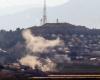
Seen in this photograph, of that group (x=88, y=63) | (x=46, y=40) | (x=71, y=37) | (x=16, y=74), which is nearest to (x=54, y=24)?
(x=71, y=37)

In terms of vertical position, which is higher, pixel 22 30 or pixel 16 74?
pixel 22 30

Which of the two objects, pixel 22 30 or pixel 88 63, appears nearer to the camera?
pixel 88 63

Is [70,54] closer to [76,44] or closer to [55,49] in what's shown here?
[55,49]

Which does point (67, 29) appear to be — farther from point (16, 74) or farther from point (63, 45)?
point (16, 74)

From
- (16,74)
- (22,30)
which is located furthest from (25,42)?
(16,74)

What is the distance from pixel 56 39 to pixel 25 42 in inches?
496

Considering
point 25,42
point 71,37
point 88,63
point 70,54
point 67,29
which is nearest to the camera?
point 88,63

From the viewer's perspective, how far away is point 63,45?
101 m

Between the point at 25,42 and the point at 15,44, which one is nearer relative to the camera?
the point at 25,42

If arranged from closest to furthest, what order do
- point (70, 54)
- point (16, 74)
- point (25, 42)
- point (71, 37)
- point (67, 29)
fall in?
point (16, 74), point (70, 54), point (25, 42), point (71, 37), point (67, 29)

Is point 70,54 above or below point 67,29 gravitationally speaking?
below

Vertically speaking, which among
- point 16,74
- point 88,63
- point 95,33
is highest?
point 95,33

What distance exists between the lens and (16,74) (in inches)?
1617

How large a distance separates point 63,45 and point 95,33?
17.9m
